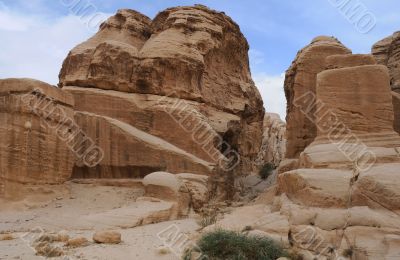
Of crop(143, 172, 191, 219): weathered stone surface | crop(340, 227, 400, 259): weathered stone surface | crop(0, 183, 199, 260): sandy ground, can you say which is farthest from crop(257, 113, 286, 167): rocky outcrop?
crop(340, 227, 400, 259): weathered stone surface

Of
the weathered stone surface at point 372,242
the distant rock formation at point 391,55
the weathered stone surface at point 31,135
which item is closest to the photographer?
the weathered stone surface at point 372,242

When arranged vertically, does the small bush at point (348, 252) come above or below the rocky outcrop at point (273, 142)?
below

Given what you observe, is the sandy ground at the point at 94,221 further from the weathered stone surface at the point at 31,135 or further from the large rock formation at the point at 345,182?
the large rock formation at the point at 345,182

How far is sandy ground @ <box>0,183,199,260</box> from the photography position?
32.2ft

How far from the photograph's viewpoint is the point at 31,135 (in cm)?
1474

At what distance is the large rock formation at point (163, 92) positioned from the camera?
17.9m

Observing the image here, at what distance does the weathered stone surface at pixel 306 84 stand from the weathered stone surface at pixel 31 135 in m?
8.99

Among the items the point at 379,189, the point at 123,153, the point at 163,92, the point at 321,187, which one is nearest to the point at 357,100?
the point at 321,187

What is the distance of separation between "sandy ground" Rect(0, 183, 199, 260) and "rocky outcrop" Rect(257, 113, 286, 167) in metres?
29.0

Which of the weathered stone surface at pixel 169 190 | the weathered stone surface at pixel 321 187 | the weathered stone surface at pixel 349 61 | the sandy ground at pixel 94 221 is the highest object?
the weathered stone surface at pixel 349 61

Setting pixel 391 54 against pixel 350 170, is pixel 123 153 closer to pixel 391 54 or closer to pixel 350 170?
pixel 350 170

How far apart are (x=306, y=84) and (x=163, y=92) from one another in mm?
7206

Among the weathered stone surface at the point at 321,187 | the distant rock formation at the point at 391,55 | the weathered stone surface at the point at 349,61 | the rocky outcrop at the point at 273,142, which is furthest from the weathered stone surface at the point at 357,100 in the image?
the rocky outcrop at the point at 273,142

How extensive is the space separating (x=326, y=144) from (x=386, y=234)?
4.26 m
